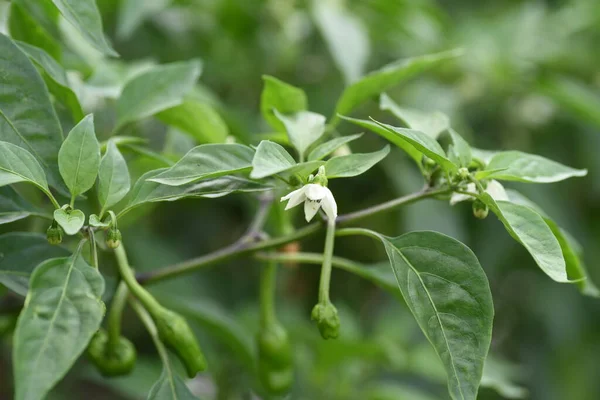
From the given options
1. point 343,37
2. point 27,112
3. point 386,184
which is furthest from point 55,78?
point 386,184

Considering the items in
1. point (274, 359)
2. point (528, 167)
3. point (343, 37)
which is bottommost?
point (274, 359)

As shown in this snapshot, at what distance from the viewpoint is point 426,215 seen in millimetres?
1115

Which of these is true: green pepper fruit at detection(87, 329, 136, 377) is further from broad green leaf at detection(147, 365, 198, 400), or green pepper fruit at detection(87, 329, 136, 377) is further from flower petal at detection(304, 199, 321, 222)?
flower petal at detection(304, 199, 321, 222)

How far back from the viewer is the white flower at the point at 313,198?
1.58 ft

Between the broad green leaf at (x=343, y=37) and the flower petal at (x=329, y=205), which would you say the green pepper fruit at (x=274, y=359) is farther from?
the broad green leaf at (x=343, y=37)

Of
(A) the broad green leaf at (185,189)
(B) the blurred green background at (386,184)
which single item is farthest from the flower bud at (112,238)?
(B) the blurred green background at (386,184)

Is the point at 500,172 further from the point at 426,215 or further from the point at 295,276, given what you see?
the point at 295,276

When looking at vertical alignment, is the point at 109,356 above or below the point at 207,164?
below

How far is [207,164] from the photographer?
0.47 meters

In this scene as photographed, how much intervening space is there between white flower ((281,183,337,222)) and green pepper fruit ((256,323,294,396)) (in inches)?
8.3

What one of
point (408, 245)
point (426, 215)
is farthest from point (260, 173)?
point (426, 215)

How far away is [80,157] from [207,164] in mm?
89

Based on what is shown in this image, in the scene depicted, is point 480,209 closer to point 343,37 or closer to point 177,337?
point 177,337

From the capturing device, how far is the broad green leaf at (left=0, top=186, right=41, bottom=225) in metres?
0.51
